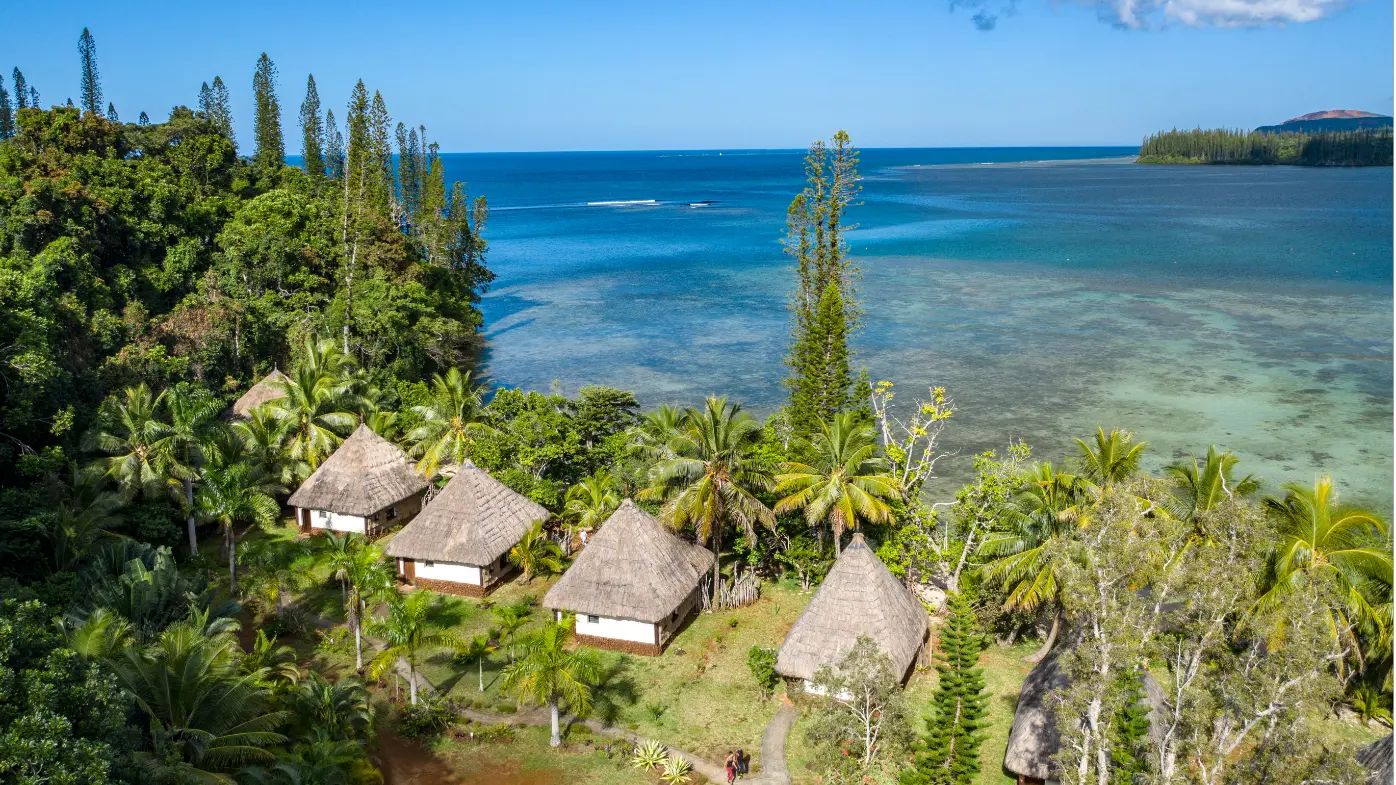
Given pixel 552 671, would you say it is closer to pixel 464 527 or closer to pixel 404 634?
pixel 404 634

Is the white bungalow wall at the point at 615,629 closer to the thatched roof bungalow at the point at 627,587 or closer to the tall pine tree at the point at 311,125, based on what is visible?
the thatched roof bungalow at the point at 627,587

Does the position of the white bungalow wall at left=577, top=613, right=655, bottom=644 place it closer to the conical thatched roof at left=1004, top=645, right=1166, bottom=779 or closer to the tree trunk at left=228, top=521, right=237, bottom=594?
the conical thatched roof at left=1004, top=645, right=1166, bottom=779

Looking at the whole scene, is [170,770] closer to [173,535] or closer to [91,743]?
[91,743]

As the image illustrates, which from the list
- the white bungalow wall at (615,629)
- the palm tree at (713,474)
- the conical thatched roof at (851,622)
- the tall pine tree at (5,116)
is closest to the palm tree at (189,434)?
the white bungalow wall at (615,629)

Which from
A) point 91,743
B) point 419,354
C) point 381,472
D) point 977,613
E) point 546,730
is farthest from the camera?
point 419,354

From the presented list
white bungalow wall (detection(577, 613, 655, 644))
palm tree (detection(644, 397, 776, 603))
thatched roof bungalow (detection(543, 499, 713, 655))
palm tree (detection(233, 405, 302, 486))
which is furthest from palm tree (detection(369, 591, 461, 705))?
palm tree (detection(233, 405, 302, 486))

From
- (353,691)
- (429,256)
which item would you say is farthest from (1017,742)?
(429,256)
